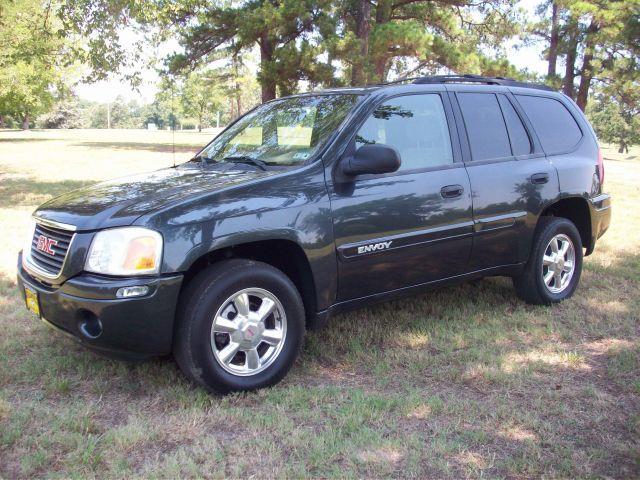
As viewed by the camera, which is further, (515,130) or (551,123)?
(551,123)

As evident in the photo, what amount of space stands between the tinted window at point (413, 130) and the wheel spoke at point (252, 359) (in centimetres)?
150

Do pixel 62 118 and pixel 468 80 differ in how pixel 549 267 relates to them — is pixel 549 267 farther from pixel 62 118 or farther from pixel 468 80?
pixel 62 118

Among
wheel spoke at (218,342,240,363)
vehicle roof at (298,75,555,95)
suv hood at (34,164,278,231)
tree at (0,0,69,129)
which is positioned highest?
tree at (0,0,69,129)

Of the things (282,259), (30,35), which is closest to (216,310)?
(282,259)

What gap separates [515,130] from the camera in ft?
16.0

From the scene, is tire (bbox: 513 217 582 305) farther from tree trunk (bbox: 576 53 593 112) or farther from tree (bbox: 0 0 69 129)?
tree trunk (bbox: 576 53 593 112)

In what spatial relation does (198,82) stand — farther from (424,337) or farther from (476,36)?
(424,337)

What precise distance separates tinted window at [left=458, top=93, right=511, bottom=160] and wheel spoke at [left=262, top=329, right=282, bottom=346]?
79.4 inches

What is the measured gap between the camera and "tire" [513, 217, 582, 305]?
502 centimetres

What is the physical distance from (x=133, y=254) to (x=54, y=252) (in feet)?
2.08

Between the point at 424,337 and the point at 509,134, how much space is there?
1.76m

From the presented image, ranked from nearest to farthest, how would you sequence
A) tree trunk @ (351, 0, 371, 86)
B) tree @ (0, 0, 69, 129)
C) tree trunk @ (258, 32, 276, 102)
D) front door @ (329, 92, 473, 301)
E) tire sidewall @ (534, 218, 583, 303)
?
1. front door @ (329, 92, 473, 301)
2. tire sidewall @ (534, 218, 583, 303)
3. tree @ (0, 0, 69, 129)
4. tree trunk @ (351, 0, 371, 86)
5. tree trunk @ (258, 32, 276, 102)

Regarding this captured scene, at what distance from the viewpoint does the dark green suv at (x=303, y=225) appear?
3221mm

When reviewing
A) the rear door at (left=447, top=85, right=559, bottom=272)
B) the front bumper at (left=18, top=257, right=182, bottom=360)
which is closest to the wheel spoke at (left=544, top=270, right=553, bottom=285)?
the rear door at (left=447, top=85, right=559, bottom=272)
